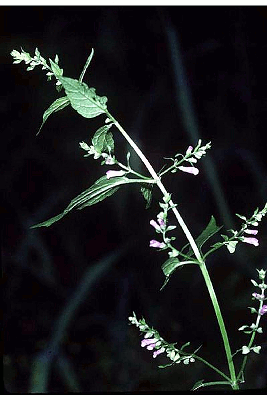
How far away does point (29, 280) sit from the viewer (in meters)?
0.68

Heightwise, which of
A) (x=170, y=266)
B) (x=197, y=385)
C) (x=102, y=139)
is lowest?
(x=197, y=385)

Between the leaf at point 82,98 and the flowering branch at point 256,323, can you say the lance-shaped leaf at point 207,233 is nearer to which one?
the flowering branch at point 256,323

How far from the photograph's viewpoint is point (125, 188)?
2.20ft

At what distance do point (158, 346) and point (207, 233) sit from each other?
14 cm

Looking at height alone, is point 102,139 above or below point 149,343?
above

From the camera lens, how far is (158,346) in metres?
0.62

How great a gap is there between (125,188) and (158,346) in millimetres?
187

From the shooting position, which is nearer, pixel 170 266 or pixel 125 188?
pixel 170 266

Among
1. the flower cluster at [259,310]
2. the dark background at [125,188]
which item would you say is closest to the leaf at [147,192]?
the dark background at [125,188]

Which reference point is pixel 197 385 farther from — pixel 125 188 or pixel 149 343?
pixel 125 188

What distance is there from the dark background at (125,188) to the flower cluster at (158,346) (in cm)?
3

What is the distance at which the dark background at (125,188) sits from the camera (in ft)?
2.21

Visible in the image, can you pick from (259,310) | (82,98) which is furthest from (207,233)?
(82,98)

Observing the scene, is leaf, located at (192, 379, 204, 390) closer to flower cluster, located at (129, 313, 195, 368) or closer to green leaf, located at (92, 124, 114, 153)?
flower cluster, located at (129, 313, 195, 368)
